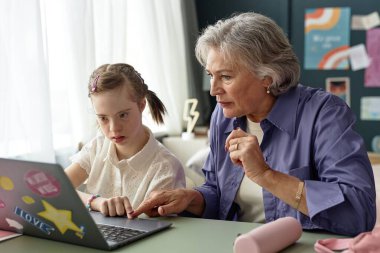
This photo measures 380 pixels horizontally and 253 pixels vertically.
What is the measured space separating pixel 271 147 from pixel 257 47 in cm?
30

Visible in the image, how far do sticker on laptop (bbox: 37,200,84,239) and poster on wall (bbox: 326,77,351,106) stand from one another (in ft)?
9.29

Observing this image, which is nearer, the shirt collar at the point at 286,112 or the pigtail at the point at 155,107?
the shirt collar at the point at 286,112

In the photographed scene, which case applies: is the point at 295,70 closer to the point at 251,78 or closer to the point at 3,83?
the point at 251,78

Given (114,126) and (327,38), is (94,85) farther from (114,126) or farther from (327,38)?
(327,38)

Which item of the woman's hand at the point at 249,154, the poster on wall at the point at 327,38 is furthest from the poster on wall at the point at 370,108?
the woman's hand at the point at 249,154

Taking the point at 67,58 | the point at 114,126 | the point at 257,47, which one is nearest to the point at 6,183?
the point at 114,126

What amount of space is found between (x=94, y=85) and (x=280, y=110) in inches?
23.4

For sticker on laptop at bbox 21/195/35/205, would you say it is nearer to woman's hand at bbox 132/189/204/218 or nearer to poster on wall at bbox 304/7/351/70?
woman's hand at bbox 132/189/204/218

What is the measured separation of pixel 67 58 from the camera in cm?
275

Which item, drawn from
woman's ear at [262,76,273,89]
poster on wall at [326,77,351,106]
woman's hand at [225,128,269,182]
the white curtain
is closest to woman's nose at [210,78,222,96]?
woman's ear at [262,76,273,89]

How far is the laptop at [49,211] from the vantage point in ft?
3.51

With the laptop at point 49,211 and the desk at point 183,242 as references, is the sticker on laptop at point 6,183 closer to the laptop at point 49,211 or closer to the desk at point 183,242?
the laptop at point 49,211

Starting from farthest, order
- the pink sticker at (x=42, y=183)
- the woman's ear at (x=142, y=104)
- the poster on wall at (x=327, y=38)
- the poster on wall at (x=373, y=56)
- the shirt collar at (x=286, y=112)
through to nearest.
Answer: the poster on wall at (x=327, y=38)
the poster on wall at (x=373, y=56)
the woman's ear at (x=142, y=104)
the shirt collar at (x=286, y=112)
the pink sticker at (x=42, y=183)

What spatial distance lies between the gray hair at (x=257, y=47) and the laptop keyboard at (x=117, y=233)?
0.60m
